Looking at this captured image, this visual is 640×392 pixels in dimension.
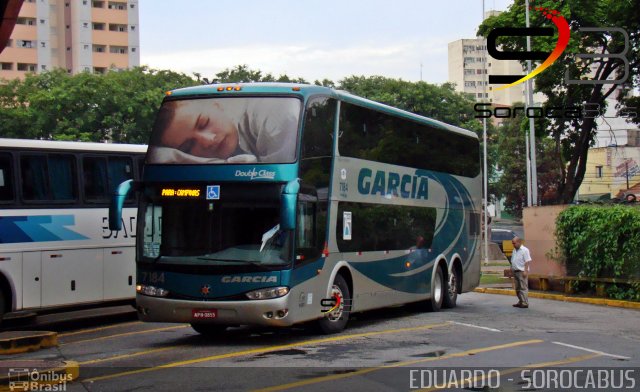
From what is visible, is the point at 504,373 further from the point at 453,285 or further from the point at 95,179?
the point at 453,285

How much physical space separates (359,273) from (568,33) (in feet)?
71.6

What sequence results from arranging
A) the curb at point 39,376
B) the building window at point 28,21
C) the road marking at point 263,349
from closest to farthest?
the curb at point 39,376
the road marking at point 263,349
the building window at point 28,21

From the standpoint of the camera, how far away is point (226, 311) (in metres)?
14.5

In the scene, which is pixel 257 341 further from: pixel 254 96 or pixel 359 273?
pixel 254 96

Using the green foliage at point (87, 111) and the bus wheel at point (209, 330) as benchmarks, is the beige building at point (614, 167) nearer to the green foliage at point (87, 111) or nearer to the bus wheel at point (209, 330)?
the green foliage at point (87, 111)

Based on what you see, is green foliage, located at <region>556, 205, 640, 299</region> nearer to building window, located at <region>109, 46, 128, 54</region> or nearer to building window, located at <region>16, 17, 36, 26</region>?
building window, located at <region>16, 17, 36, 26</region>

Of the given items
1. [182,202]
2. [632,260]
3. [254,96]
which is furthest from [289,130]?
[632,260]

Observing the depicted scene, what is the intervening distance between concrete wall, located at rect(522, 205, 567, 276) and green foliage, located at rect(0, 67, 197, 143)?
3010 cm

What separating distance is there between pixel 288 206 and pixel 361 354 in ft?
7.92

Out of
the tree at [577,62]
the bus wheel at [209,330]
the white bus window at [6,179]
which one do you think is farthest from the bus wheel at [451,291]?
the tree at [577,62]

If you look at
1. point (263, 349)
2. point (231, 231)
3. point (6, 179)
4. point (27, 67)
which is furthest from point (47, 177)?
point (27, 67)

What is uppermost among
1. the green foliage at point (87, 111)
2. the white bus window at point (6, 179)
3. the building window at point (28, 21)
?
the building window at point (28, 21)

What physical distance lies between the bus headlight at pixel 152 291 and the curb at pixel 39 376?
119 inches

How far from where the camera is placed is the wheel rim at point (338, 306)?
640 inches
